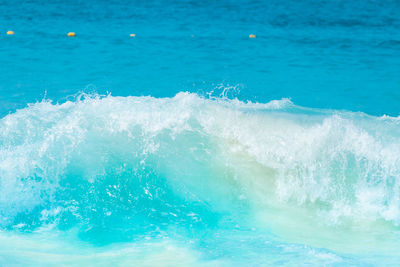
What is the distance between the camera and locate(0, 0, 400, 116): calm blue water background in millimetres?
9094

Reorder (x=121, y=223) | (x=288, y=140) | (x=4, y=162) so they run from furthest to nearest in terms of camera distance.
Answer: (x=288, y=140)
(x=4, y=162)
(x=121, y=223)

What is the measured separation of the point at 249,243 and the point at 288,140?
1955 mm

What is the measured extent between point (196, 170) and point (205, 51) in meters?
6.43

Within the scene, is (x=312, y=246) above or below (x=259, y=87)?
below

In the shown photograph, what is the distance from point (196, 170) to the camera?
587 centimetres

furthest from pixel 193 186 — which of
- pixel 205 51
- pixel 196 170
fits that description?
pixel 205 51

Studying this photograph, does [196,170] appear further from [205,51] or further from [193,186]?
[205,51]

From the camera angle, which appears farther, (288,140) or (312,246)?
(288,140)

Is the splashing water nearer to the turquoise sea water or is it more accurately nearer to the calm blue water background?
the turquoise sea water

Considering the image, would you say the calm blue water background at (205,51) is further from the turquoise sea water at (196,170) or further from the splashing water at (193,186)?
the splashing water at (193,186)

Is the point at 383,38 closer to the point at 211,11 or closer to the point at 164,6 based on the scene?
the point at 211,11

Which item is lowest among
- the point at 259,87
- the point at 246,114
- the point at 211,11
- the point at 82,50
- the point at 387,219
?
the point at 387,219

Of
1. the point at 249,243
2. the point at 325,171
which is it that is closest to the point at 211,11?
the point at 325,171

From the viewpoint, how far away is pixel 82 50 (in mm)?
11602
